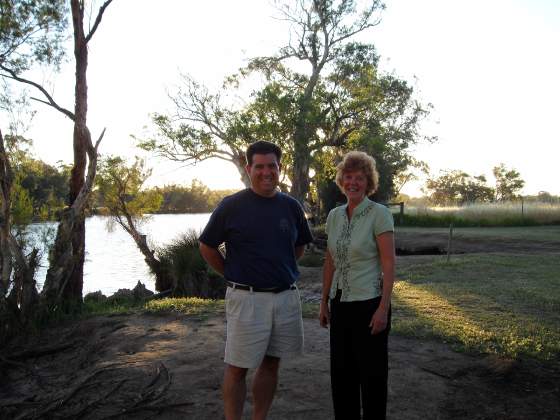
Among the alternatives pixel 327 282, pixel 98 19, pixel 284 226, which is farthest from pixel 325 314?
pixel 98 19

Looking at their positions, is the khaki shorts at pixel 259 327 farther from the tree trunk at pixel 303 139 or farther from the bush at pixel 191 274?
the tree trunk at pixel 303 139

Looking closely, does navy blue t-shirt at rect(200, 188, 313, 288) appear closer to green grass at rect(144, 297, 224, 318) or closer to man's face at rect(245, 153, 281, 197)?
man's face at rect(245, 153, 281, 197)

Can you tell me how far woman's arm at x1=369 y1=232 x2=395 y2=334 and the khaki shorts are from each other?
48 centimetres

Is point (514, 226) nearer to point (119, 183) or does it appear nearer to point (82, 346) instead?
point (119, 183)

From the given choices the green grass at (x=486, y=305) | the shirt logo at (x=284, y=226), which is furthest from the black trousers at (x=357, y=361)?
the green grass at (x=486, y=305)

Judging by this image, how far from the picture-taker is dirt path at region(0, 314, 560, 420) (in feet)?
12.3

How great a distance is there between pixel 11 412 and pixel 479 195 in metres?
64.6

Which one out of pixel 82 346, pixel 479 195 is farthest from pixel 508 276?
pixel 479 195

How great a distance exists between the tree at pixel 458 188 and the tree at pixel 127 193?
163 feet

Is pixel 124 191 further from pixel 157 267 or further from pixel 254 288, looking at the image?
pixel 254 288

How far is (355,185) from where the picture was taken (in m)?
3.11

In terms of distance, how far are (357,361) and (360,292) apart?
1.27 ft

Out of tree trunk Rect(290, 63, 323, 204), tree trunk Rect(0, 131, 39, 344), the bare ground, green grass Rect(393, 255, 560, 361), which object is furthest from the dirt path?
tree trunk Rect(290, 63, 323, 204)

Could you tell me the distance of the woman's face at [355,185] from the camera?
310cm
